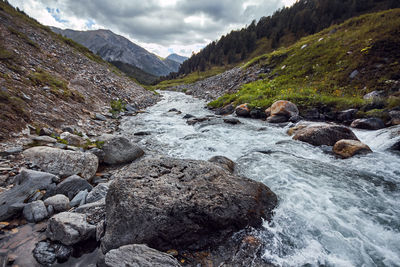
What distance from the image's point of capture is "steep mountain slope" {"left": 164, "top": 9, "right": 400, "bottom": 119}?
12523 millimetres

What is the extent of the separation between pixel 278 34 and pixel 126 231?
75697 mm

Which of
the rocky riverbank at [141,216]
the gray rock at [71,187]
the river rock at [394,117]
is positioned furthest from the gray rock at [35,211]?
the river rock at [394,117]

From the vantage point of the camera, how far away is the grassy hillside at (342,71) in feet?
43.5

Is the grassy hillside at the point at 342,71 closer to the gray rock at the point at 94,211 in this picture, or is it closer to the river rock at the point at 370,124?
the river rock at the point at 370,124

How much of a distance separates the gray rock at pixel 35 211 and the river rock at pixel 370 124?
46.2 feet

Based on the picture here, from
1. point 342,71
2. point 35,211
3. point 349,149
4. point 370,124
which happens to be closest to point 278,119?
point 370,124

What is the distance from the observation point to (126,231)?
3.23 meters

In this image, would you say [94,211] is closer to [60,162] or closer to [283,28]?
[60,162]

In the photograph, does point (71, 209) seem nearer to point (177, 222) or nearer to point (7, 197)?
point (7, 197)

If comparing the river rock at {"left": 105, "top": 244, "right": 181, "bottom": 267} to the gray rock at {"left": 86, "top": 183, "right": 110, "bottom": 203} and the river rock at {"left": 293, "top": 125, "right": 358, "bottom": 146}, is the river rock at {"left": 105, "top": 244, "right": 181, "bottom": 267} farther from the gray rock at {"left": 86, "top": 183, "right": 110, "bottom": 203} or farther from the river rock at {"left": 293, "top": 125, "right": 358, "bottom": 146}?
the river rock at {"left": 293, "top": 125, "right": 358, "bottom": 146}

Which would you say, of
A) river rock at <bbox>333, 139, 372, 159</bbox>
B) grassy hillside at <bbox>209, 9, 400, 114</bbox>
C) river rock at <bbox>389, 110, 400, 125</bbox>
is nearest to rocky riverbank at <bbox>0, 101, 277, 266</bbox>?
river rock at <bbox>333, 139, 372, 159</bbox>

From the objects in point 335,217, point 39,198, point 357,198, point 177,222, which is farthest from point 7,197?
point 357,198

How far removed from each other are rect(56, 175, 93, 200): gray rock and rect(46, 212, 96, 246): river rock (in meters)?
1.29

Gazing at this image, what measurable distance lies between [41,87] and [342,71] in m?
23.7
